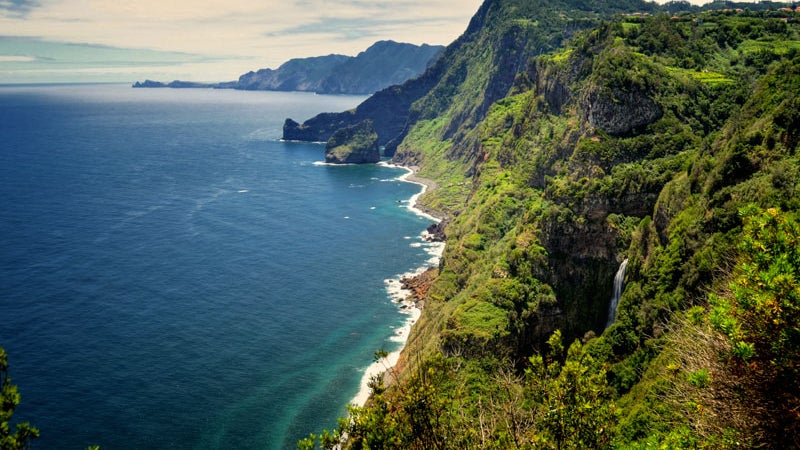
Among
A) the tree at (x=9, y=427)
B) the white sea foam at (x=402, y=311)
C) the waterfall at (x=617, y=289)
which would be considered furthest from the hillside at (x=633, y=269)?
the tree at (x=9, y=427)

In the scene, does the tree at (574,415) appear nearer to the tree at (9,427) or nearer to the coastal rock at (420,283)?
the tree at (9,427)

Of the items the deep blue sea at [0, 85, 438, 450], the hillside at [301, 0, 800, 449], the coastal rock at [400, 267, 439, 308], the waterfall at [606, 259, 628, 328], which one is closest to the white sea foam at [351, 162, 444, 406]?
the coastal rock at [400, 267, 439, 308]

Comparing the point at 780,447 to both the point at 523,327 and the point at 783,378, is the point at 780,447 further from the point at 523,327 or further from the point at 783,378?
the point at 523,327

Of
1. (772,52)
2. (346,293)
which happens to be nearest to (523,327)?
(346,293)

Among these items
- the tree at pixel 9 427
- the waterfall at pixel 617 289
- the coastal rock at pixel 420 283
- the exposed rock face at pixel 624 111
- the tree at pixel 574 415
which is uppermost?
the exposed rock face at pixel 624 111

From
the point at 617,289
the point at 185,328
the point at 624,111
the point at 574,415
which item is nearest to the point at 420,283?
the point at 185,328

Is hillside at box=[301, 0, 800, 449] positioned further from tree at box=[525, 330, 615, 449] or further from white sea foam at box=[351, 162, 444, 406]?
white sea foam at box=[351, 162, 444, 406]
